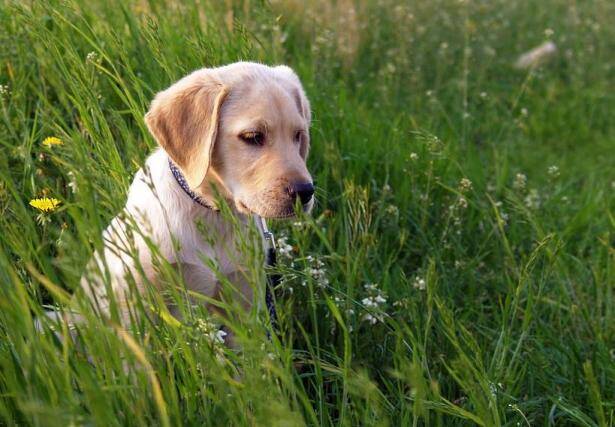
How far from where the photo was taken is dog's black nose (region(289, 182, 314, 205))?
260 centimetres

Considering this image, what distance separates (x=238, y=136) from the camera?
2764mm

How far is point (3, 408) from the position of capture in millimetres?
1787

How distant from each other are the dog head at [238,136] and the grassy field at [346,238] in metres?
0.17

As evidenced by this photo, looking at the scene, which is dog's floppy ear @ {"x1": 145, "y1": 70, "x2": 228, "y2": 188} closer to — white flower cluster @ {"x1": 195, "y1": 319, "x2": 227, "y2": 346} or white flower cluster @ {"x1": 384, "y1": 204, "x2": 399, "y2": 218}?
white flower cluster @ {"x1": 195, "y1": 319, "x2": 227, "y2": 346}

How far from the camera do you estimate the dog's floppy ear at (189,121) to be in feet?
8.80

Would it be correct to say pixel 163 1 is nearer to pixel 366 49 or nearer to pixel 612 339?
pixel 366 49

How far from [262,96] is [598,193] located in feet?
9.16

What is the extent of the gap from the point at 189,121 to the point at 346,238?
28.3 inches

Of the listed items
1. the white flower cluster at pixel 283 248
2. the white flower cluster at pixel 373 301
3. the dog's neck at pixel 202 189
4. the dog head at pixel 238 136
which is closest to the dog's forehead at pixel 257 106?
the dog head at pixel 238 136

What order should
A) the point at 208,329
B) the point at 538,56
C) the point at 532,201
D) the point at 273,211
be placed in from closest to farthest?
the point at 208,329
the point at 273,211
the point at 532,201
the point at 538,56

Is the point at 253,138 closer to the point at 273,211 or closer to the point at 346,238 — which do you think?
the point at 273,211

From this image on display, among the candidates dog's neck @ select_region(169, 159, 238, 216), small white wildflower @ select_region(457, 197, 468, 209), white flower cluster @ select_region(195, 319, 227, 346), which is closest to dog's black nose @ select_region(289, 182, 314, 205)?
dog's neck @ select_region(169, 159, 238, 216)

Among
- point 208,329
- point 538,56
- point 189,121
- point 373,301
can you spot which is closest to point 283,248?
point 373,301

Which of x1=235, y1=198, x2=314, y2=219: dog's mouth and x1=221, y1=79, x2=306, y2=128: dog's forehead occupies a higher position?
x1=221, y1=79, x2=306, y2=128: dog's forehead
